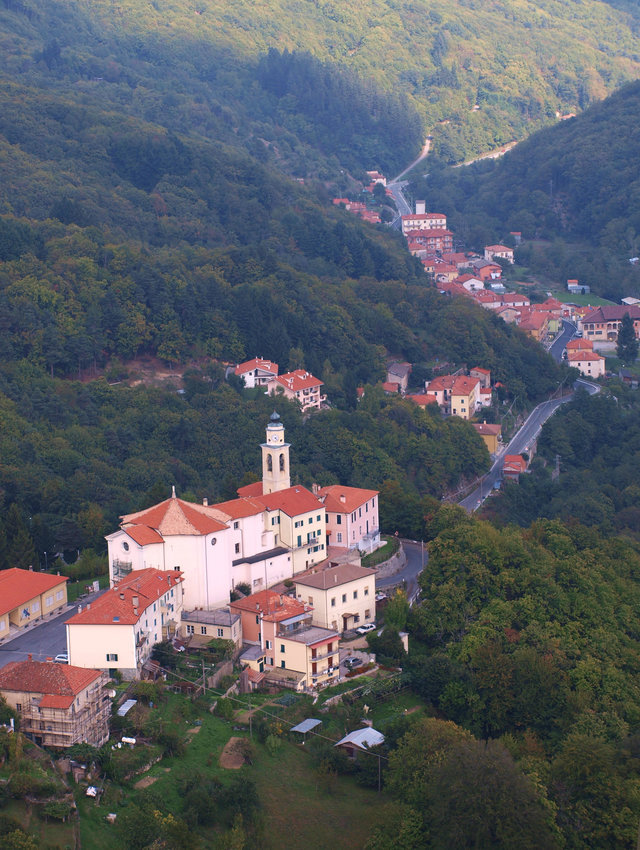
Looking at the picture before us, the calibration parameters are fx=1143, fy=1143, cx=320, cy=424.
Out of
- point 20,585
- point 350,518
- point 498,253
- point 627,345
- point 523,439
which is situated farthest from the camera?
point 498,253

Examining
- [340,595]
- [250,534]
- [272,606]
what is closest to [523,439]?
[250,534]

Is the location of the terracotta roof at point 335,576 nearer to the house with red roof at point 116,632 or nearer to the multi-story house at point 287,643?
the multi-story house at point 287,643

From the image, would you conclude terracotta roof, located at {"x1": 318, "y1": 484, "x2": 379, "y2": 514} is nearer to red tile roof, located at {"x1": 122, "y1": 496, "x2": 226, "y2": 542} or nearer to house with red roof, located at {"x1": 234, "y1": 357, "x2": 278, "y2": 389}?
red tile roof, located at {"x1": 122, "y1": 496, "x2": 226, "y2": 542}

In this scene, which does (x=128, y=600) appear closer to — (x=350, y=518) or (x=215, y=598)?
(x=215, y=598)

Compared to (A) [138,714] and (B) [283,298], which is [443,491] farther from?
(A) [138,714]

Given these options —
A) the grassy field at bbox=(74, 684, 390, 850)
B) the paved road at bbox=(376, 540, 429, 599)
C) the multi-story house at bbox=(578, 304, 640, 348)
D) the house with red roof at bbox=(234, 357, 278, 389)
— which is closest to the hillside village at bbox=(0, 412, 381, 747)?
the paved road at bbox=(376, 540, 429, 599)

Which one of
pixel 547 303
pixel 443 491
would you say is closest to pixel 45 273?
pixel 443 491
